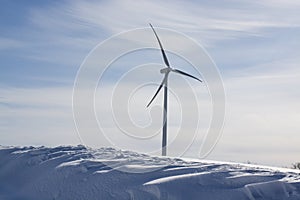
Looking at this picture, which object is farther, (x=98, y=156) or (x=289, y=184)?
(x=98, y=156)

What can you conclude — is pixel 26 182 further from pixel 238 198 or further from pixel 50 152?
pixel 238 198

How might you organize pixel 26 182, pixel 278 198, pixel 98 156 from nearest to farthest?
pixel 278 198
pixel 26 182
pixel 98 156

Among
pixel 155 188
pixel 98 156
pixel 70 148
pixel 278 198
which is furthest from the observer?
pixel 70 148

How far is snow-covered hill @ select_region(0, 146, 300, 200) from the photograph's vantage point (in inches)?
463

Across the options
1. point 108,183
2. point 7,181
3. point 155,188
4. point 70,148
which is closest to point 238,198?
point 155,188

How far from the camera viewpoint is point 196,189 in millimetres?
12000

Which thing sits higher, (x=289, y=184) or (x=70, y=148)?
(x=70, y=148)

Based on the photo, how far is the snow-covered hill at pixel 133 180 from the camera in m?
11.8

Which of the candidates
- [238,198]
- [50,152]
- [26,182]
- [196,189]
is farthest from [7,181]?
[238,198]

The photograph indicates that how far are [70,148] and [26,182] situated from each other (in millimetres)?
4042

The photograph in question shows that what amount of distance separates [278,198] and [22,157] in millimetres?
8633

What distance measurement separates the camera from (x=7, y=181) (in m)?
15.4

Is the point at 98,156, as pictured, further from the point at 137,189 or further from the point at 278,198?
the point at 278,198

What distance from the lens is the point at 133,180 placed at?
12.9 metres
